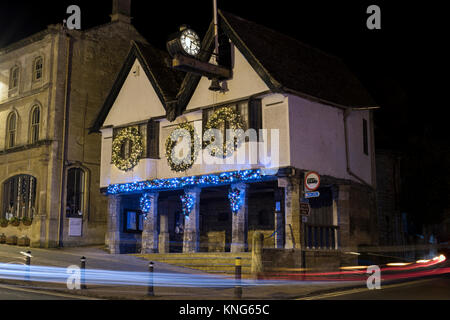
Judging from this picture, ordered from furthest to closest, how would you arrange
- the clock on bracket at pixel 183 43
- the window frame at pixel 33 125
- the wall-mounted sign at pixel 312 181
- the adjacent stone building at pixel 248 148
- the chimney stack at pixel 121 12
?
the chimney stack at pixel 121 12 < the window frame at pixel 33 125 < the adjacent stone building at pixel 248 148 < the clock on bracket at pixel 183 43 < the wall-mounted sign at pixel 312 181

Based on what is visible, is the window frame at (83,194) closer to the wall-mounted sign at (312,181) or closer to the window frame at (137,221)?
the window frame at (137,221)

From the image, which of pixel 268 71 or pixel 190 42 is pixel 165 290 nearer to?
pixel 268 71

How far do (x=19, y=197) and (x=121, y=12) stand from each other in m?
12.5

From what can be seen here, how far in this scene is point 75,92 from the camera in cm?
3155

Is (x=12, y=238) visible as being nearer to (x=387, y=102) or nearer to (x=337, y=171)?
(x=337, y=171)

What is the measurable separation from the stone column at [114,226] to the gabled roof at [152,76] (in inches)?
165

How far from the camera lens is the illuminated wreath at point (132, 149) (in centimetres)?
2711

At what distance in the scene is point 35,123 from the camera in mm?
31953

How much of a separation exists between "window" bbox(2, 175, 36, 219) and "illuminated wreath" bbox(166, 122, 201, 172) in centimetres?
989

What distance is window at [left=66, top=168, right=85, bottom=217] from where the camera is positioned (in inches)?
1211

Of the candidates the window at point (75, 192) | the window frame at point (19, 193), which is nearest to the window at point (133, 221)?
the window at point (75, 192)

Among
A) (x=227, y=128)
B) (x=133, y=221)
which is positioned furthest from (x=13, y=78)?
(x=227, y=128)
